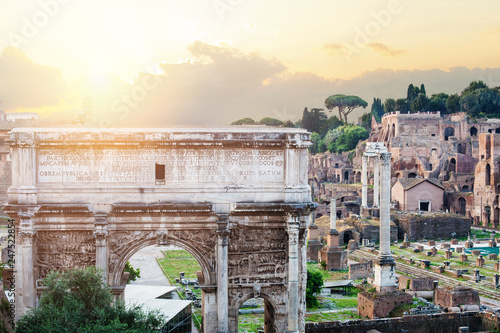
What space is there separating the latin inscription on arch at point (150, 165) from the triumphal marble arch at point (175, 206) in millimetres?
27

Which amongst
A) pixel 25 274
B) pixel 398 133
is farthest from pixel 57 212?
pixel 398 133

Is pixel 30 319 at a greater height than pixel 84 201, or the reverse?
pixel 84 201

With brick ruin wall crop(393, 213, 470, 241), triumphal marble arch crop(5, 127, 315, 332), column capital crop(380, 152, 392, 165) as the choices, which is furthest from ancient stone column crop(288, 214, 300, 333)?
brick ruin wall crop(393, 213, 470, 241)

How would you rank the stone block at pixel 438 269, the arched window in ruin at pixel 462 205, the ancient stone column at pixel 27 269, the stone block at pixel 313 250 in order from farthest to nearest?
the arched window in ruin at pixel 462 205, the stone block at pixel 313 250, the stone block at pixel 438 269, the ancient stone column at pixel 27 269

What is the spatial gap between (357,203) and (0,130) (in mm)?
39740

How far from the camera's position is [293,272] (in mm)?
13992

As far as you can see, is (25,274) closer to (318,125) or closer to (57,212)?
(57,212)

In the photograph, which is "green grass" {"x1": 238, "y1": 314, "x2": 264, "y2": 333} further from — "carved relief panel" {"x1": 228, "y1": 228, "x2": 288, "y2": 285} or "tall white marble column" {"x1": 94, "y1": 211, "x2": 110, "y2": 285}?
"tall white marble column" {"x1": 94, "y1": 211, "x2": 110, "y2": 285}

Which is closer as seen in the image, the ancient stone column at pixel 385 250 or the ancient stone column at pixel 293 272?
the ancient stone column at pixel 293 272

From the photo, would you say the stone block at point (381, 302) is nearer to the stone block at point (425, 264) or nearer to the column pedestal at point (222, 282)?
the column pedestal at point (222, 282)

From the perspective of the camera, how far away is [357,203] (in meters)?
61.2

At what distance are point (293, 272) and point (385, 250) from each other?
11240mm

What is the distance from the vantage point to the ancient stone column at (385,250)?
23.5 metres

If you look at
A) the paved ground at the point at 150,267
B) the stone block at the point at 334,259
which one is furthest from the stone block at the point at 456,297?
the paved ground at the point at 150,267
